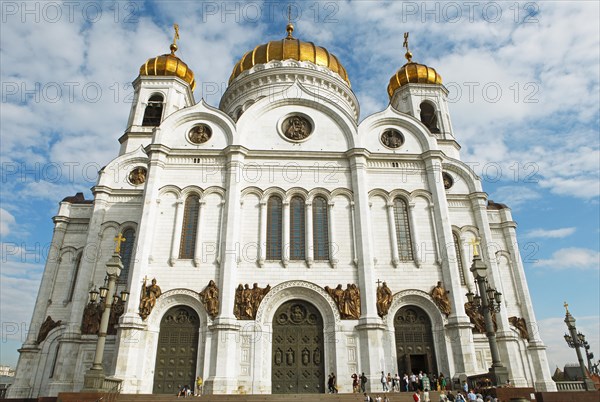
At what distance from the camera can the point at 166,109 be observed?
27.4m

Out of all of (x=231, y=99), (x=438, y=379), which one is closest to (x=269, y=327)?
(x=438, y=379)

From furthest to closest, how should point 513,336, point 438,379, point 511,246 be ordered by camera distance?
point 511,246 < point 513,336 < point 438,379

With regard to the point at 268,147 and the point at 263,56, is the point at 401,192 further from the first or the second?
the point at 263,56

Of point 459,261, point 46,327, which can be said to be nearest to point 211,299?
point 46,327

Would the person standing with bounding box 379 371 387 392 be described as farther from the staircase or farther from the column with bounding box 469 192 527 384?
the column with bounding box 469 192 527 384

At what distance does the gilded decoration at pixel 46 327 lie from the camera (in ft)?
68.7

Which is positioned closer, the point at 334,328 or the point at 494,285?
the point at 334,328

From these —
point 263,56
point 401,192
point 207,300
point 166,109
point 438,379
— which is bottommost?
point 438,379

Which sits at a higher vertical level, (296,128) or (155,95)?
(155,95)

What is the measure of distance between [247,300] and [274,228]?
3.78 m

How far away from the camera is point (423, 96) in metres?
28.7

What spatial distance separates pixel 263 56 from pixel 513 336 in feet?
79.6

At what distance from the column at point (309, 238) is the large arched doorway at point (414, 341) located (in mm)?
4598

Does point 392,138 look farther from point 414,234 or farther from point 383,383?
point 383,383
